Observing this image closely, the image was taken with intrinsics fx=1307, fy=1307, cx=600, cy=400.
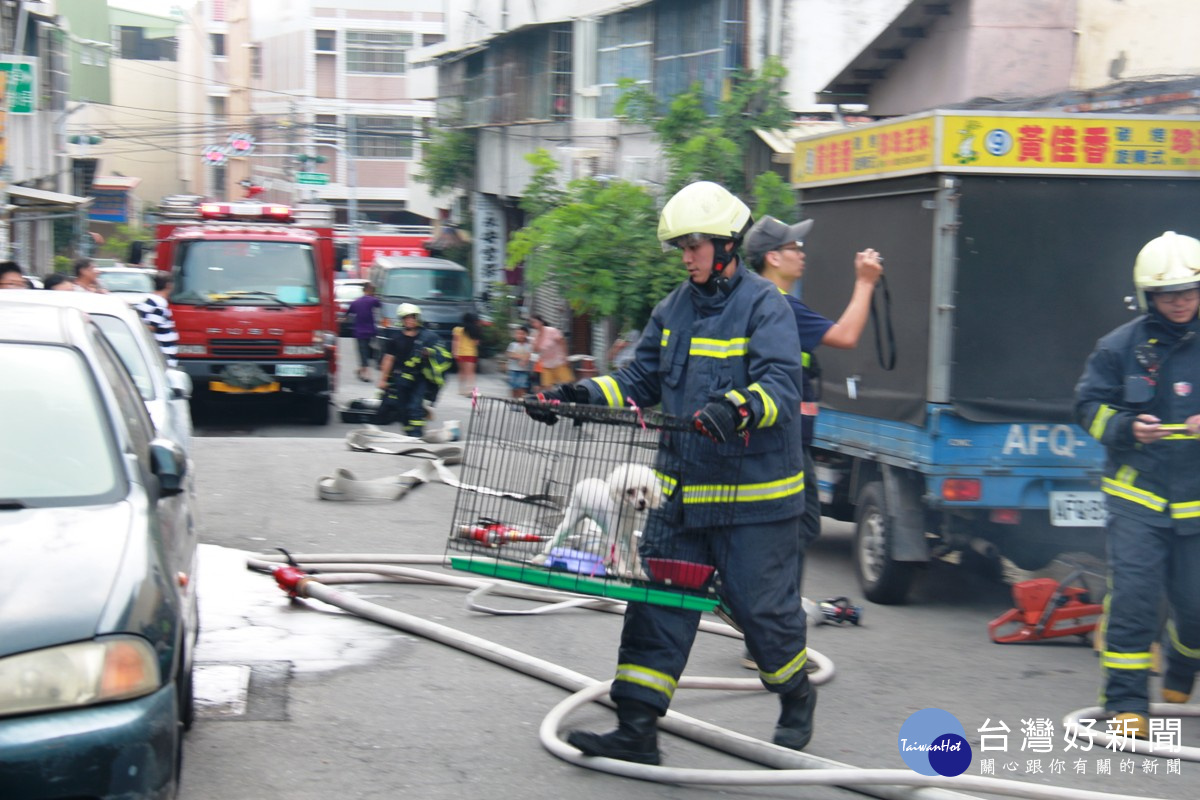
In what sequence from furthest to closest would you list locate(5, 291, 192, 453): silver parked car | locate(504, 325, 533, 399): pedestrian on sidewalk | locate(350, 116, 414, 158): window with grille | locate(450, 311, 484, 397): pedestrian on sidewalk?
locate(350, 116, 414, 158): window with grille < locate(450, 311, 484, 397): pedestrian on sidewalk < locate(504, 325, 533, 399): pedestrian on sidewalk < locate(5, 291, 192, 453): silver parked car

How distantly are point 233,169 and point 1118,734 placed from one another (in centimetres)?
6509

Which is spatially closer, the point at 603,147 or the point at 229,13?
the point at 603,147

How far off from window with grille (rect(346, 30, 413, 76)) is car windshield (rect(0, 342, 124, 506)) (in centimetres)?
5265

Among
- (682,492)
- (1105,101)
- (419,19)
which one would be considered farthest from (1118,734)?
(419,19)

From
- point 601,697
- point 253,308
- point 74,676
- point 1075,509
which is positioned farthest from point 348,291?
point 74,676

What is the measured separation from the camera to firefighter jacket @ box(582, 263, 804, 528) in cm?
429

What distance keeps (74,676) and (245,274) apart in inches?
524

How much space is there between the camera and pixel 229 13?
65062 millimetres

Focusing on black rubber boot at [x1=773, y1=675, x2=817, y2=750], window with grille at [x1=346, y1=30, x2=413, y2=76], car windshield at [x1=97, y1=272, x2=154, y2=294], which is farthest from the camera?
window with grille at [x1=346, y1=30, x2=413, y2=76]

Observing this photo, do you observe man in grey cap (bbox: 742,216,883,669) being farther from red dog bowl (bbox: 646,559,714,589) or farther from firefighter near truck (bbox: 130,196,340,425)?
firefighter near truck (bbox: 130,196,340,425)

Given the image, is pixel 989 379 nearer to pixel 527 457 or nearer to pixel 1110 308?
pixel 1110 308

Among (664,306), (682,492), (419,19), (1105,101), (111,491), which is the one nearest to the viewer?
(111,491)

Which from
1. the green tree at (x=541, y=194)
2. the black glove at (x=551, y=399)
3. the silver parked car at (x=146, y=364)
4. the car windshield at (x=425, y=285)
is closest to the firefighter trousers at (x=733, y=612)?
the black glove at (x=551, y=399)

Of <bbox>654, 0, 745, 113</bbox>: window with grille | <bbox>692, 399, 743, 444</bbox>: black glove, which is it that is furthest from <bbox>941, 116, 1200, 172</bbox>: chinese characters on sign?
<bbox>654, 0, 745, 113</bbox>: window with grille
